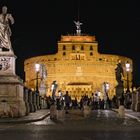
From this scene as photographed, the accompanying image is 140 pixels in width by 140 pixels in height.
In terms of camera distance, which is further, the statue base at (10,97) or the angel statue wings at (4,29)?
the angel statue wings at (4,29)

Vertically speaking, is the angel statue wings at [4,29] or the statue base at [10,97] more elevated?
the angel statue wings at [4,29]

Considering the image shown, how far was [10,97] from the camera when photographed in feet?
92.4

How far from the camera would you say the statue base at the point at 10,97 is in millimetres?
27766

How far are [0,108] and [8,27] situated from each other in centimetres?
432

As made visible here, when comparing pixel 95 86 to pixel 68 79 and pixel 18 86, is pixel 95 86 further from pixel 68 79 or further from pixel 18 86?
pixel 18 86

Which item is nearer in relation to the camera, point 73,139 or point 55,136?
point 73,139

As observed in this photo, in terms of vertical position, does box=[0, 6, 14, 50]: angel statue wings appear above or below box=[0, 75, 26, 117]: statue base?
above

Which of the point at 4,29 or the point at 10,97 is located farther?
the point at 4,29

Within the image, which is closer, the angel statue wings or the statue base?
the statue base

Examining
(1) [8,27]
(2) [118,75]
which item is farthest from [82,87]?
(1) [8,27]

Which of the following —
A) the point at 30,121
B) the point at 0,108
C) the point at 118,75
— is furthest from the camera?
the point at 118,75

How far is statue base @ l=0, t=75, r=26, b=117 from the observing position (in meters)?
27.8

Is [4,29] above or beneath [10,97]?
above

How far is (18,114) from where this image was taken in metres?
28.4
